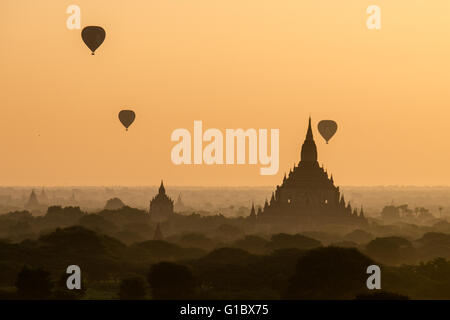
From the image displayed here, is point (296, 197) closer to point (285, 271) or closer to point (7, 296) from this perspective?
point (285, 271)

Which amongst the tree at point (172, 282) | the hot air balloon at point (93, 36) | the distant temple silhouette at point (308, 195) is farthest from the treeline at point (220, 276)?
the distant temple silhouette at point (308, 195)

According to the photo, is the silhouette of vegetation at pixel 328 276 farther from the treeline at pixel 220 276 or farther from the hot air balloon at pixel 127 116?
the hot air balloon at pixel 127 116

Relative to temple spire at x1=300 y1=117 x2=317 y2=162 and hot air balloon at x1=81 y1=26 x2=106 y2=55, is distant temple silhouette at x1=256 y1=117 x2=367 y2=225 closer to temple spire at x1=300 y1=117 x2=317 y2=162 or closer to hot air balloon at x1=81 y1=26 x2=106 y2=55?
temple spire at x1=300 y1=117 x2=317 y2=162

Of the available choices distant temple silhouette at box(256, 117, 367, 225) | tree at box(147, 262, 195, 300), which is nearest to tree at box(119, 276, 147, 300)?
tree at box(147, 262, 195, 300)

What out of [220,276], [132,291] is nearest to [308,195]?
[220,276]

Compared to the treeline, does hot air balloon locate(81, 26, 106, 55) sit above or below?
above

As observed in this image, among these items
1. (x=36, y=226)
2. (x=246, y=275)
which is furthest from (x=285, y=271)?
(x=36, y=226)
